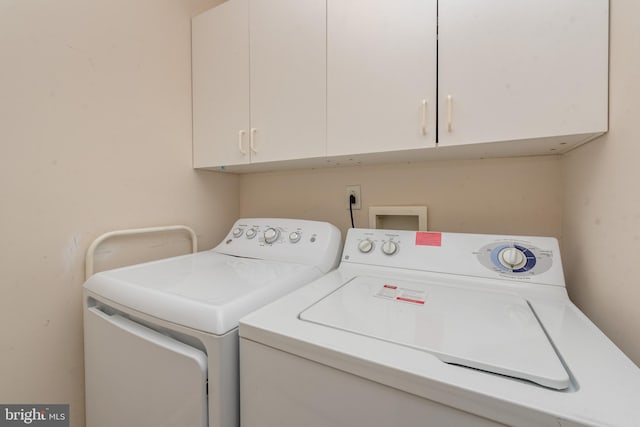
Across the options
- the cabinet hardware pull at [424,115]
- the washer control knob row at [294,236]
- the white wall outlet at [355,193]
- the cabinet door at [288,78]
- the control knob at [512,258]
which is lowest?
the control knob at [512,258]

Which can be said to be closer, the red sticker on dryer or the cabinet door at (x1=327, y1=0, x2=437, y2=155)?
the cabinet door at (x1=327, y1=0, x2=437, y2=155)

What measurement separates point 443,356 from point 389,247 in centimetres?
56

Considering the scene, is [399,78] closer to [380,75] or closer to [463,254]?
[380,75]

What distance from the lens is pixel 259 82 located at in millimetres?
1183

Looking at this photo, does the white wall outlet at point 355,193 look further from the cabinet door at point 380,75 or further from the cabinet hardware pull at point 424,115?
the cabinet hardware pull at point 424,115

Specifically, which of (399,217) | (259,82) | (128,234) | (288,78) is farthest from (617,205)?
(128,234)

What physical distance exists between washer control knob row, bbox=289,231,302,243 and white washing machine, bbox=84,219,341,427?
70 mm

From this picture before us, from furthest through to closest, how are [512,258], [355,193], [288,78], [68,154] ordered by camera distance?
[355,193]
[288,78]
[68,154]
[512,258]

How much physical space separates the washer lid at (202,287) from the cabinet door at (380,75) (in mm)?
500

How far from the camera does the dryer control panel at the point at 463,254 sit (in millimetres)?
834

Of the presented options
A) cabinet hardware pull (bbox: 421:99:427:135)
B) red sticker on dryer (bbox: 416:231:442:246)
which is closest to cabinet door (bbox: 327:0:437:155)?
cabinet hardware pull (bbox: 421:99:427:135)

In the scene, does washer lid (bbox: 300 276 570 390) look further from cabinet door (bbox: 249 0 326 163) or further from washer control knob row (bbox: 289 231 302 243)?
cabinet door (bbox: 249 0 326 163)

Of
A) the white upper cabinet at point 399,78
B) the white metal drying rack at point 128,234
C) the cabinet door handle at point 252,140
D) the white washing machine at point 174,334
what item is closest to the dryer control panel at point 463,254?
the white washing machine at point 174,334

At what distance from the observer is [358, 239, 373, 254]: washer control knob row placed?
3.50ft
